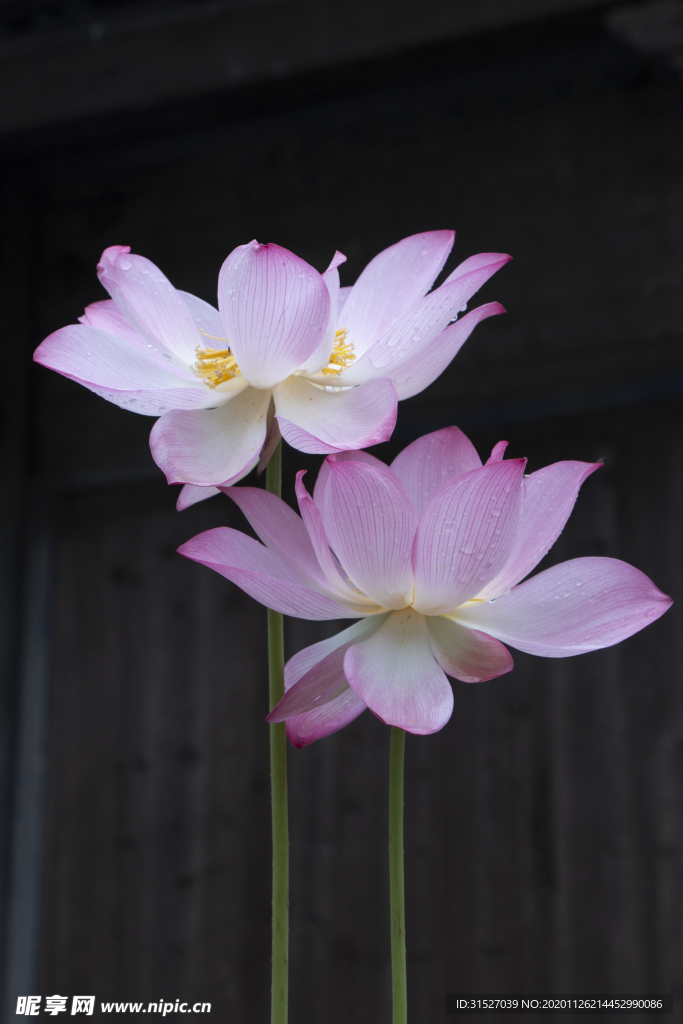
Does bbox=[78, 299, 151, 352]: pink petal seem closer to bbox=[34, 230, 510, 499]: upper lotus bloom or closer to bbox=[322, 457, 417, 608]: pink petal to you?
bbox=[34, 230, 510, 499]: upper lotus bloom

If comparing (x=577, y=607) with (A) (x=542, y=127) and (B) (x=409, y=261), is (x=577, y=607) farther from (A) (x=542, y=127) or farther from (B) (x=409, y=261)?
(A) (x=542, y=127)

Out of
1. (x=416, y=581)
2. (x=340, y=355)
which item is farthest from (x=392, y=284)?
(x=416, y=581)

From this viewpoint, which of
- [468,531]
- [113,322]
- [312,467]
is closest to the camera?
[468,531]

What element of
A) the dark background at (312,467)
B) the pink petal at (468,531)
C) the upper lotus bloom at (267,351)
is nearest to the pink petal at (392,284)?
the upper lotus bloom at (267,351)

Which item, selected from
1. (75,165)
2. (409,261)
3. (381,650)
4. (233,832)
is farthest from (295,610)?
(75,165)

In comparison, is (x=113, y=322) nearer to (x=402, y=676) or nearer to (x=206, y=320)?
(x=206, y=320)

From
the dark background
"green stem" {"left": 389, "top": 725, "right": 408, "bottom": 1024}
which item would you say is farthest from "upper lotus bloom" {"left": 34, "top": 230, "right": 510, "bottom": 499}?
the dark background
